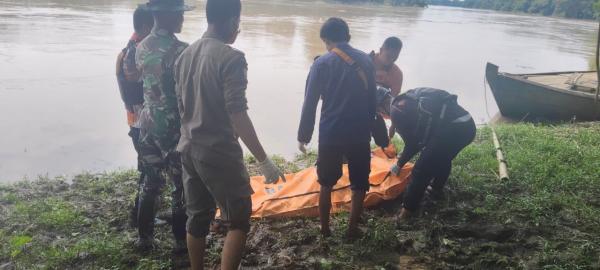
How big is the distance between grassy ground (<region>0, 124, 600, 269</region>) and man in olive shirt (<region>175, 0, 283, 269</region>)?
918mm

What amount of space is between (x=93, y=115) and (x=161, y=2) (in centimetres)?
615

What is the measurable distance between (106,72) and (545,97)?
9929 mm

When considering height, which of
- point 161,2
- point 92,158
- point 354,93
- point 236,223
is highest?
point 161,2

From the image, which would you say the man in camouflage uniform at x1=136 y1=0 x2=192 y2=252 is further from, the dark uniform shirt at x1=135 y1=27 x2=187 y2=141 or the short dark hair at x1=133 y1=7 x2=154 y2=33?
the short dark hair at x1=133 y1=7 x2=154 y2=33

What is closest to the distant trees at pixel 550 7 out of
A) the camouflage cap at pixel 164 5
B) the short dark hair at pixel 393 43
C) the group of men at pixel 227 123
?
the short dark hair at pixel 393 43

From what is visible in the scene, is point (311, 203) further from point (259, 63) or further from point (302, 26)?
point (302, 26)

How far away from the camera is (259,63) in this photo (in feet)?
46.9

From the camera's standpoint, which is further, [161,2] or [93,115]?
[93,115]

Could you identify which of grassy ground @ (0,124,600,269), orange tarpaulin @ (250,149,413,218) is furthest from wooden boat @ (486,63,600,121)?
orange tarpaulin @ (250,149,413,218)

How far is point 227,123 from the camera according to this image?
8.20 ft

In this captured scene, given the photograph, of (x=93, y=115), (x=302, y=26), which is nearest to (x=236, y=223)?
(x=93, y=115)

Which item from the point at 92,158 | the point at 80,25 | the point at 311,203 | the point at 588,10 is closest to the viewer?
the point at 311,203

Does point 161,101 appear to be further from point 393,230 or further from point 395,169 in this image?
point 395,169

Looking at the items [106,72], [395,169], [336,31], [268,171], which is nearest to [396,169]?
[395,169]
